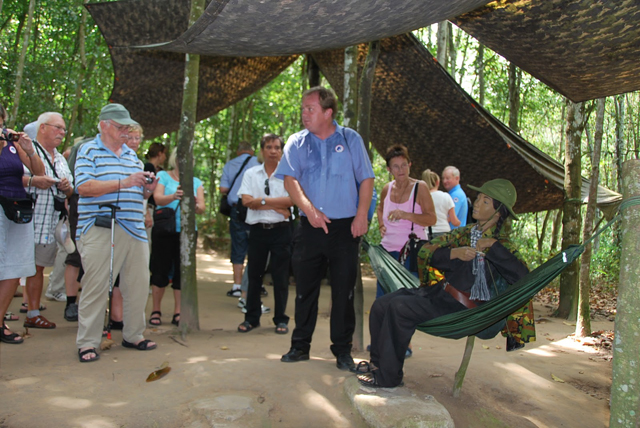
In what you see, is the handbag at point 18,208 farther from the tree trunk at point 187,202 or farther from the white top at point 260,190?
the white top at point 260,190

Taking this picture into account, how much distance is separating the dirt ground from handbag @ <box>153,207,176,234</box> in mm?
777

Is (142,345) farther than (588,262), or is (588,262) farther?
(588,262)

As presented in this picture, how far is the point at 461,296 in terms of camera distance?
2592 mm

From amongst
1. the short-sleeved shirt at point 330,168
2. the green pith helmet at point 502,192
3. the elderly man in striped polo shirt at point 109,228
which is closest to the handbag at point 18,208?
the elderly man in striped polo shirt at point 109,228

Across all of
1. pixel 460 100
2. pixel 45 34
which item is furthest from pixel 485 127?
pixel 45 34

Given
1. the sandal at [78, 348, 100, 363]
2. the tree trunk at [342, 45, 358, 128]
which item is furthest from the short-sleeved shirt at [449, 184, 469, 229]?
the sandal at [78, 348, 100, 363]

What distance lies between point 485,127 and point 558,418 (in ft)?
10.00

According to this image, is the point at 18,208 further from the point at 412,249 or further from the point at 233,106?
the point at 233,106

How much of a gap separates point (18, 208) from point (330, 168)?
1963mm

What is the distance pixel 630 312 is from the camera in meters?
1.88

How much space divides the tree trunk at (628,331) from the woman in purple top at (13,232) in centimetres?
325

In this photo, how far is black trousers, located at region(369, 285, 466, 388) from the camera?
2.52 m

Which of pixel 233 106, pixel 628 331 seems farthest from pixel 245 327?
pixel 233 106

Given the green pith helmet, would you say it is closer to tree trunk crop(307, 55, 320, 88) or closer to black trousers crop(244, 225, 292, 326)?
black trousers crop(244, 225, 292, 326)
